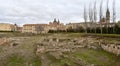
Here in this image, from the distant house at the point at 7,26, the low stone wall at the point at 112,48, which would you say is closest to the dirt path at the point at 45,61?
the low stone wall at the point at 112,48

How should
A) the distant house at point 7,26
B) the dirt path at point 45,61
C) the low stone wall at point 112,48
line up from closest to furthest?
the dirt path at point 45,61 → the low stone wall at point 112,48 → the distant house at point 7,26

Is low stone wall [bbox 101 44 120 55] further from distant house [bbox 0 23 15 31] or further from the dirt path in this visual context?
distant house [bbox 0 23 15 31]

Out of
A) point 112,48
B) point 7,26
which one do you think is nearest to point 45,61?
point 112,48

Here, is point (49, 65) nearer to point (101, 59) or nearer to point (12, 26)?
point (101, 59)

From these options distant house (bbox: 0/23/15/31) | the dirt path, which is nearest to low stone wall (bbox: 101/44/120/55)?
the dirt path

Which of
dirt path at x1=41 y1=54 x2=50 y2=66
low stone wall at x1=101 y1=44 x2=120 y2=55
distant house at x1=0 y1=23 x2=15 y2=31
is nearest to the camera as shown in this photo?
dirt path at x1=41 y1=54 x2=50 y2=66

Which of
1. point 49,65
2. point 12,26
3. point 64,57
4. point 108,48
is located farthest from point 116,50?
point 12,26

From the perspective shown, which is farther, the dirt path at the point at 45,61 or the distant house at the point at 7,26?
the distant house at the point at 7,26

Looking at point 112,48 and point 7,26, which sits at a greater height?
point 7,26

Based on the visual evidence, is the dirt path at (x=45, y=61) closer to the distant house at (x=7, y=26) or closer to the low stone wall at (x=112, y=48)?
the low stone wall at (x=112, y=48)

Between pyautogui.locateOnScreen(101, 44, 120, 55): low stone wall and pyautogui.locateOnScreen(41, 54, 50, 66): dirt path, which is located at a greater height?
pyautogui.locateOnScreen(101, 44, 120, 55): low stone wall

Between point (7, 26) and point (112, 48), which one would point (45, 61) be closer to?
point (112, 48)

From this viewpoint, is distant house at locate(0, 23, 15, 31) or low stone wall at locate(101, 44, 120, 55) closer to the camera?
low stone wall at locate(101, 44, 120, 55)

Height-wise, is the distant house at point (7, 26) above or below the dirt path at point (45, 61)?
above
